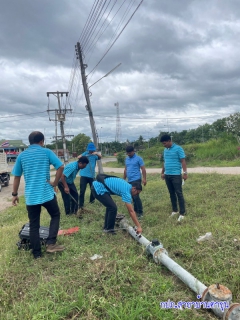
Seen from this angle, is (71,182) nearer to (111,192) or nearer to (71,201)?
(71,201)

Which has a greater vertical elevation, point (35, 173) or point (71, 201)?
point (35, 173)

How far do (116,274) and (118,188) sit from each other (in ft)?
4.72

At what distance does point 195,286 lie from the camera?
2.53 meters

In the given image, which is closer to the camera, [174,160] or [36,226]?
[36,226]

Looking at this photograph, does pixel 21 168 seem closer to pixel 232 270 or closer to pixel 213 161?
pixel 232 270

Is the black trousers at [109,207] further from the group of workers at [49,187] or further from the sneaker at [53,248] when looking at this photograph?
the sneaker at [53,248]

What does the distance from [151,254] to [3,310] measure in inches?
69.0

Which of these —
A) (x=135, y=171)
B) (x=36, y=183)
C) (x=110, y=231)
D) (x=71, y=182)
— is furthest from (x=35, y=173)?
(x=135, y=171)

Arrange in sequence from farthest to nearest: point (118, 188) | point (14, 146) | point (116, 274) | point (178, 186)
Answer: point (14, 146) → point (178, 186) → point (118, 188) → point (116, 274)

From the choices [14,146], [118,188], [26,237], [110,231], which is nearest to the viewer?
[26,237]

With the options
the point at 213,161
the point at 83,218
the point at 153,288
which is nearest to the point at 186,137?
the point at 213,161

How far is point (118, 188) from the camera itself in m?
3.96

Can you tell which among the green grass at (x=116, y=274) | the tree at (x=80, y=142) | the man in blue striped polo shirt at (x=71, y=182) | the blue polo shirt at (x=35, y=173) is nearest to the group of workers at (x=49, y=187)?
the blue polo shirt at (x=35, y=173)

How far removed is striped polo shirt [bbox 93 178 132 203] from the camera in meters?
3.78
